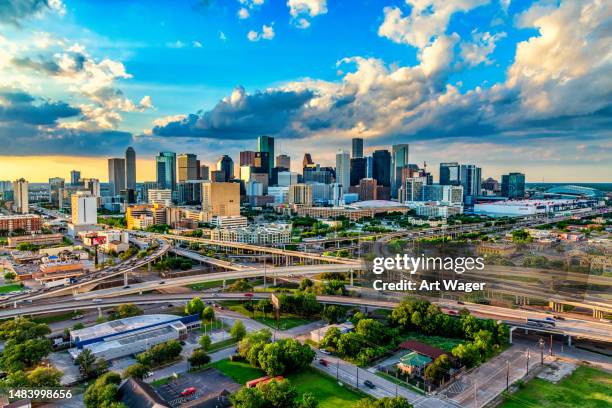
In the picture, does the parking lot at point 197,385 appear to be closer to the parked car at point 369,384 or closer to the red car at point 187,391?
the red car at point 187,391

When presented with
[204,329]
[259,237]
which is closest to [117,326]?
[204,329]

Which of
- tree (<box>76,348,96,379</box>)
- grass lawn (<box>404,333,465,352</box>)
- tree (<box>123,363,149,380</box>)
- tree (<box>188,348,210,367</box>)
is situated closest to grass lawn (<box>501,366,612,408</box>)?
grass lawn (<box>404,333,465,352</box>)

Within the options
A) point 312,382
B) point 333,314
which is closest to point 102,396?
point 312,382

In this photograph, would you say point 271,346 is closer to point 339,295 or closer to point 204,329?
point 204,329

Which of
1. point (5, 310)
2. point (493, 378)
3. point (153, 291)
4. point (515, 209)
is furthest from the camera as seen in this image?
point (515, 209)

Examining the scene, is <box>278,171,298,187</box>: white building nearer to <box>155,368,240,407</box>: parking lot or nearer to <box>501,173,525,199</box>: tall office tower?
<box>501,173,525,199</box>: tall office tower
